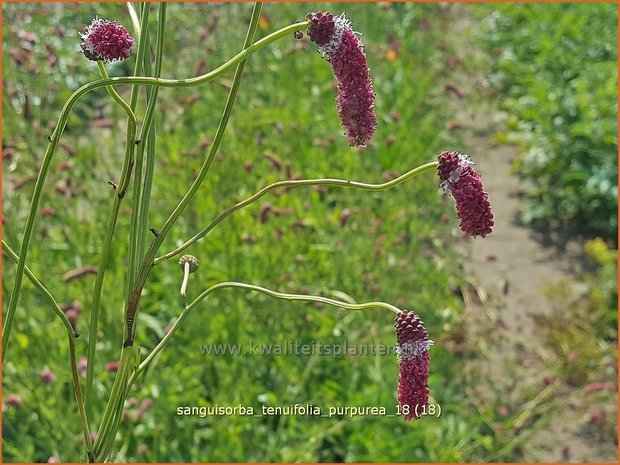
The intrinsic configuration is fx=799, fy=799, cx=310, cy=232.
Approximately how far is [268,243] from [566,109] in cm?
232

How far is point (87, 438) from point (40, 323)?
1339 mm

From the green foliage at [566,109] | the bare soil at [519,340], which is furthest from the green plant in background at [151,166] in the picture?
the green foliage at [566,109]


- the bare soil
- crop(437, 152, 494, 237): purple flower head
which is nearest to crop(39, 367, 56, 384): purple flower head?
the bare soil

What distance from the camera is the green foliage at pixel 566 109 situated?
3732 mm

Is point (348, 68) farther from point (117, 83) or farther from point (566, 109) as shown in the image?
point (566, 109)

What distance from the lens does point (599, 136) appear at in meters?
3.72

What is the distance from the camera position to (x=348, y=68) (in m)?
0.76

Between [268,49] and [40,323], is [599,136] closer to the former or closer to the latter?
[268,49]

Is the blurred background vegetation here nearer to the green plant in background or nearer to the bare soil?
the bare soil

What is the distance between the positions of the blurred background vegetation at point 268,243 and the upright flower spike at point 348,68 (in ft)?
3.65

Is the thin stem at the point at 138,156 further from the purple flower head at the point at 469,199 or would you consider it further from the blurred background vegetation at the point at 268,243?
the blurred background vegetation at the point at 268,243

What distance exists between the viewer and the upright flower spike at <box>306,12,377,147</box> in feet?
2.45

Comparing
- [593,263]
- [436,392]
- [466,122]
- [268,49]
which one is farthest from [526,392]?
[466,122]

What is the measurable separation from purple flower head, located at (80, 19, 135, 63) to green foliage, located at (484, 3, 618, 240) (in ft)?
10.3
